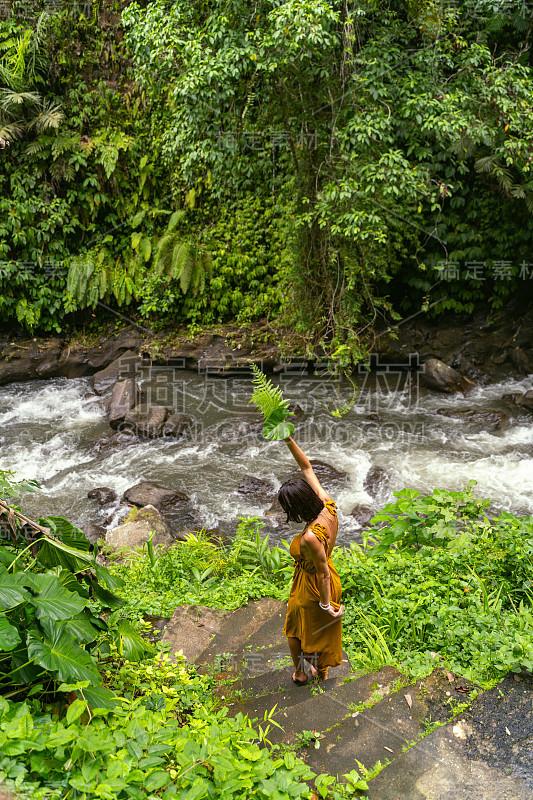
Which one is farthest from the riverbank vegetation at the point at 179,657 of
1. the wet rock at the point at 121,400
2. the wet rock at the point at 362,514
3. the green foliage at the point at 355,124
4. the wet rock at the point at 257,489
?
the green foliage at the point at 355,124

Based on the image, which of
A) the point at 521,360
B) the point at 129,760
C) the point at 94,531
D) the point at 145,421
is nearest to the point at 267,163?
the point at 145,421

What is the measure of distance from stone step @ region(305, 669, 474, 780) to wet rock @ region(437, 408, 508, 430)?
720 cm

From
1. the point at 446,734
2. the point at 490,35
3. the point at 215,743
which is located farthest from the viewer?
the point at 490,35

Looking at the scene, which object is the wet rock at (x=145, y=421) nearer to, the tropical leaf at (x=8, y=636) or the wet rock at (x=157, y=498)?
the wet rock at (x=157, y=498)

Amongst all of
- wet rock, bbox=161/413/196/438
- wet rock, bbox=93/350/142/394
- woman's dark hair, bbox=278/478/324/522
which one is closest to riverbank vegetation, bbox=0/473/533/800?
woman's dark hair, bbox=278/478/324/522

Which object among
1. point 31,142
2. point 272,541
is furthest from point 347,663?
point 31,142

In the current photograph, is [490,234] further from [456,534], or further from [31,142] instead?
[31,142]

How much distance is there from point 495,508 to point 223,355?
20.7 feet

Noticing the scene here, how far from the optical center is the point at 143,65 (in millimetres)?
9172

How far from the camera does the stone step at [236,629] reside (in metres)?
3.76

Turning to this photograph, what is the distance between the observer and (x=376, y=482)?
825 centimetres

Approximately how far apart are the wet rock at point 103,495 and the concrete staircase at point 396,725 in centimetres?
469

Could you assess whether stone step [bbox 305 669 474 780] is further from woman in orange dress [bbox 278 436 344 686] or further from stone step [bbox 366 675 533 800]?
woman in orange dress [bbox 278 436 344 686]

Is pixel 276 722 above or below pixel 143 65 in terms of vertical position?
below
